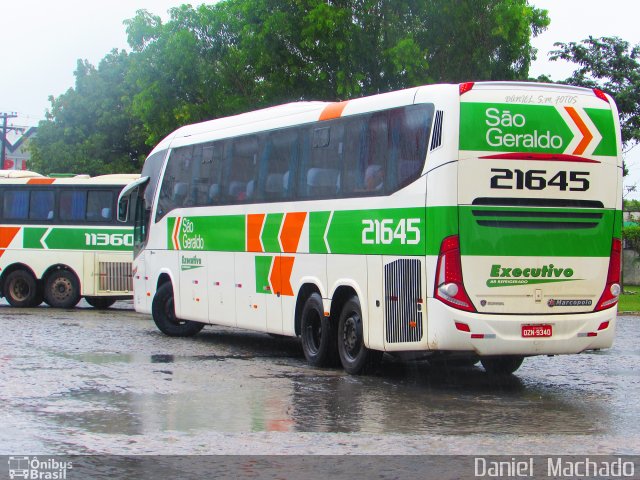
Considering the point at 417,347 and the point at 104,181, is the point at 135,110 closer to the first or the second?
the point at 104,181

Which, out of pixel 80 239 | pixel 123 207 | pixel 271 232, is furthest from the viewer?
pixel 80 239

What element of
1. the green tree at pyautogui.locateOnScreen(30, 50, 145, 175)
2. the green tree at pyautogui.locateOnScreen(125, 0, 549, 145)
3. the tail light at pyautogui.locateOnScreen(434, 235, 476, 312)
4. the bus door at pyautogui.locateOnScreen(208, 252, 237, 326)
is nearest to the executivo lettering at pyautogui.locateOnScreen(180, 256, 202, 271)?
the bus door at pyautogui.locateOnScreen(208, 252, 237, 326)

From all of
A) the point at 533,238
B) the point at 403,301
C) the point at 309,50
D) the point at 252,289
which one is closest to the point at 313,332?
the point at 252,289

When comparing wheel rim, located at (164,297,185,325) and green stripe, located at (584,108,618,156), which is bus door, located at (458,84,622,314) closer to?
green stripe, located at (584,108,618,156)

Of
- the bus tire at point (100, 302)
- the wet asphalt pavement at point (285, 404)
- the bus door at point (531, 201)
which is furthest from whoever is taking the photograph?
the bus tire at point (100, 302)

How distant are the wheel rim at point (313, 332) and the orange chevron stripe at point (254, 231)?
5.26ft

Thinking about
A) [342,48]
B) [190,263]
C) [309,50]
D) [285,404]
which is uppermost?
[309,50]

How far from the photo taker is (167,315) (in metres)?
19.1

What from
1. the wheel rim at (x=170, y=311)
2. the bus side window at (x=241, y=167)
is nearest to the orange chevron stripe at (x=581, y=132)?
the bus side window at (x=241, y=167)

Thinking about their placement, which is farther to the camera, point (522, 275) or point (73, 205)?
point (73, 205)

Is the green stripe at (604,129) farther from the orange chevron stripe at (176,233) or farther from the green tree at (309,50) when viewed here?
the green tree at (309,50)

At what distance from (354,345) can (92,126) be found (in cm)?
5638

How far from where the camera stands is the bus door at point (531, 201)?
11930 millimetres

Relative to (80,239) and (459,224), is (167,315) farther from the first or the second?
(459,224)
